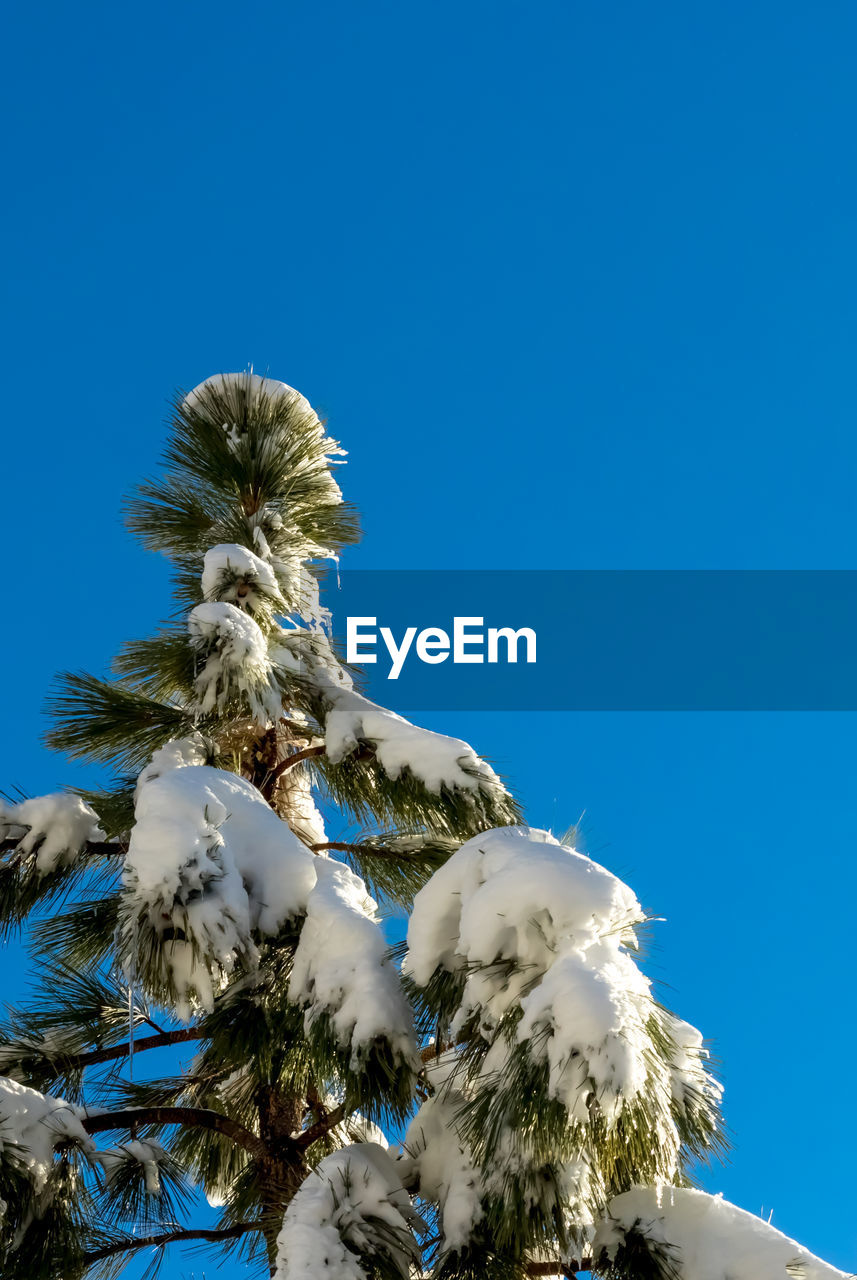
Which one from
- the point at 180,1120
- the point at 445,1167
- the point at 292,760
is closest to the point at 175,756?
the point at 292,760

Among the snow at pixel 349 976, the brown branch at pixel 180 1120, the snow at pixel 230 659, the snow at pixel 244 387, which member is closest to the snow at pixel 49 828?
the snow at pixel 230 659

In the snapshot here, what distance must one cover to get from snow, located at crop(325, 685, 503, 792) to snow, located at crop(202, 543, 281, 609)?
0.57 meters

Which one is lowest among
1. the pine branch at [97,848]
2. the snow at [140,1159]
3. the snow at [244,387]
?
the snow at [140,1159]

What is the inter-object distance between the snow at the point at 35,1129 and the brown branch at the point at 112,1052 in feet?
1.37

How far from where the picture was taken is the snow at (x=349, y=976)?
3.52 metres

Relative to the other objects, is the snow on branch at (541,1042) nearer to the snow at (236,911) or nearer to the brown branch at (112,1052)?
the snow at (236,911)

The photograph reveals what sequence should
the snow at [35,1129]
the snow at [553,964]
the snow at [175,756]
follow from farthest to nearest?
1. the snow at [175,756]
2. the snow at [35,1129]
3. the snow at [553,964]

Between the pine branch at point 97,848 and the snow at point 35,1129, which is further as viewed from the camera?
the pine branch at point 97,848

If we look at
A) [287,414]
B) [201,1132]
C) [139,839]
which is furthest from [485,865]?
[287,414]

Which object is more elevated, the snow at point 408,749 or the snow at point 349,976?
the snow at point 408,749

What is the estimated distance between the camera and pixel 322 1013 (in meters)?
3.62

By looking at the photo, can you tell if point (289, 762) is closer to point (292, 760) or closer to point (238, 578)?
point (292, 760)

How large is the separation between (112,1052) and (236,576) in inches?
71.3

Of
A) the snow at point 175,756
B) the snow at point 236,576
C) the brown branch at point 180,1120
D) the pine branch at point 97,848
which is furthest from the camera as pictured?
the snow at point 236,576
